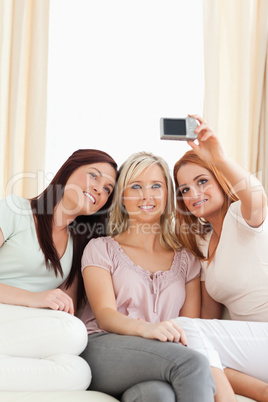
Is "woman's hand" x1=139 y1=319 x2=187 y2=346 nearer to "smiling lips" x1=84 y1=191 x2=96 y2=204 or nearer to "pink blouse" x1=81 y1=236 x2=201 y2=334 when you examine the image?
"pink blouse" x1=81 y1=236 x2=201 y2=334

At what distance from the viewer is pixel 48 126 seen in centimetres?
283

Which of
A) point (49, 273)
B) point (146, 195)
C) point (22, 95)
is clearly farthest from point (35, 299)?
point (22, 95)

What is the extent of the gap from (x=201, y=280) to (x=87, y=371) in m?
0.68

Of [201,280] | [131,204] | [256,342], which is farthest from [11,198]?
[256,342]

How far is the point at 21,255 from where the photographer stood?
1.85 m

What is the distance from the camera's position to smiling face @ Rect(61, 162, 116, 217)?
1.97 meters

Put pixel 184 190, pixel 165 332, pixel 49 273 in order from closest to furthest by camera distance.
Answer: pixel 165 332 → pixel 49 273 → pixel 184 190

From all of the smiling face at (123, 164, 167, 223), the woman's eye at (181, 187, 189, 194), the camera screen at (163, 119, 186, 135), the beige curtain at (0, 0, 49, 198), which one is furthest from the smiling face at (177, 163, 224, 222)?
the beige curtain at (0, 0, 49, 198)

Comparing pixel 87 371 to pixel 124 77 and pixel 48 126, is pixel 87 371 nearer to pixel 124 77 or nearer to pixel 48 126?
pixel 48 126

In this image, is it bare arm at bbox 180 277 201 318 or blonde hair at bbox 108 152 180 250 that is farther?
blonde hair at bbox 108 152 180 250

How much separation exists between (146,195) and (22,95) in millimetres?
1179

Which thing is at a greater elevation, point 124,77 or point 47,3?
point 47,3

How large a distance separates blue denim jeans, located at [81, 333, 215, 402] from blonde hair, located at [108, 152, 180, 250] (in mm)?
558

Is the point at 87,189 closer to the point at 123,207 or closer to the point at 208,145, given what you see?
the point at 123,207
